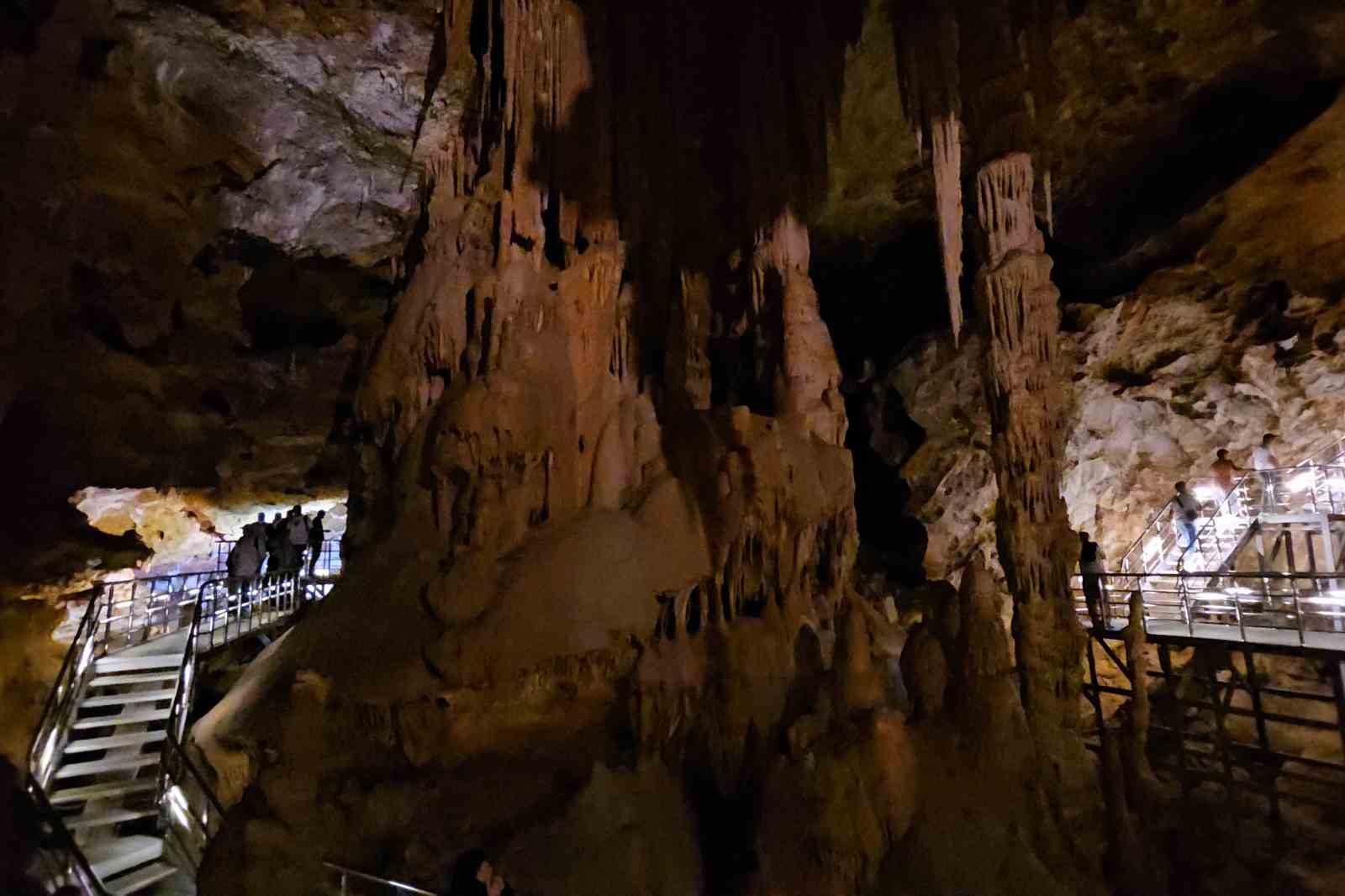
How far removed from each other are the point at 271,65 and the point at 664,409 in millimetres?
5886

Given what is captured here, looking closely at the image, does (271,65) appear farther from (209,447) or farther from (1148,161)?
(1148,161)

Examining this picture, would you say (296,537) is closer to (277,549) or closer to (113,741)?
(277,549)

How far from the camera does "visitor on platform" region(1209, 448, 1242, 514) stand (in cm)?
1212

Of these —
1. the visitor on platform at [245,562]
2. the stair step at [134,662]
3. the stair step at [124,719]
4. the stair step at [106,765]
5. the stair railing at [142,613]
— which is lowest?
the stair step at [106,765]

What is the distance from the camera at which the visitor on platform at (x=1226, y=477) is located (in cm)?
1212

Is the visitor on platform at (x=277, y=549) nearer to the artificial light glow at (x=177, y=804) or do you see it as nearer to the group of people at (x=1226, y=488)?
the artificial light glow at (x=177, y=804)

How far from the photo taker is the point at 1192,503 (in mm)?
11375

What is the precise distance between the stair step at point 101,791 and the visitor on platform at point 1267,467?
13.8 m

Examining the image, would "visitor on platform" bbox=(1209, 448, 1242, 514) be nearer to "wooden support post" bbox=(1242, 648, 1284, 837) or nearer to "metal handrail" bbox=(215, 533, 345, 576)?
"wooden support post" bbox=(1242, 648, 1284, 837)

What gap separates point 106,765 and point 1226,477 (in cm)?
1454

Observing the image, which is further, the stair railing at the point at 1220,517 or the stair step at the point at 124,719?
the stair railing at the point at 1220,517

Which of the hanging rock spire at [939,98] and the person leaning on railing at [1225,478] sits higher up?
the hanging rock spire at [939,98]

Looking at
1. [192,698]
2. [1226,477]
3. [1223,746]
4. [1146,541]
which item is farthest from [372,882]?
[1146,541]

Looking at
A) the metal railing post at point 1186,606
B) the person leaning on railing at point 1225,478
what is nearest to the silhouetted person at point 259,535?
the metal railing post at point 1186,606
